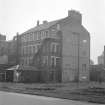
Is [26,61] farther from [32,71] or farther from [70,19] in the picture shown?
[70,19]

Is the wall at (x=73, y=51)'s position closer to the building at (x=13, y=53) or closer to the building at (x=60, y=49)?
the building at (x=60, y=49)

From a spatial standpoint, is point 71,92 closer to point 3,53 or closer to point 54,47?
point 54,47

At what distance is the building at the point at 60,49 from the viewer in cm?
→ 5025

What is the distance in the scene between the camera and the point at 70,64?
173ft

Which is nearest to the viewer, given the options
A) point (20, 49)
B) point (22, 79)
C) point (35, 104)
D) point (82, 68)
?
point (35, 104)

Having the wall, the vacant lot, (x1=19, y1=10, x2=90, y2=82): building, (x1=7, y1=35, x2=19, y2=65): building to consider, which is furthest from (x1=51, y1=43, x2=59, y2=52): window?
the vacant lot

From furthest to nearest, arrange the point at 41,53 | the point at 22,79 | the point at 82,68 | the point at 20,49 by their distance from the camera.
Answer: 1. the point at 20,49
2. the point at 82,68
3. the point at 41,53
4. the point at 22,79

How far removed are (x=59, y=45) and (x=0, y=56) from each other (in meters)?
18.8

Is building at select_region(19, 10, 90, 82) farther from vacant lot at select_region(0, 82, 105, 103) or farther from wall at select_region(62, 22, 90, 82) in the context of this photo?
vacant lot at select_region(0, 82, 105, 103)

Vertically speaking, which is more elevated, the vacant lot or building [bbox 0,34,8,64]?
building [bbox 0,34,8,64]

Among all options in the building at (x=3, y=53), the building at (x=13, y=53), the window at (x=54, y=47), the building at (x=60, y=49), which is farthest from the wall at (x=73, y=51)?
the building at (x=3, y=53)

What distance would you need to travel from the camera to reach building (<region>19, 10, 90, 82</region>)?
50.2 meters

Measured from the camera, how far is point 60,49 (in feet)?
169

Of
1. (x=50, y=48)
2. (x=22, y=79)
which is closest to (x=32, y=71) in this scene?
(x=22, y=79)
